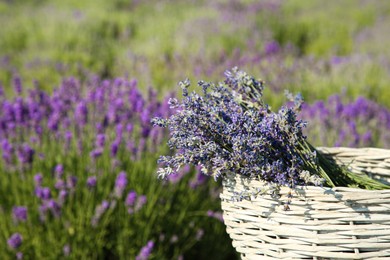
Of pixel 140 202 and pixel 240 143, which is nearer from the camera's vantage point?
pixel 240 143

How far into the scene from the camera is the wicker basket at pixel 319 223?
130 centimetres

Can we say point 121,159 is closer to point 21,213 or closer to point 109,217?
point 109,217

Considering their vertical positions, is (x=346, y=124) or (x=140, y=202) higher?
(x=346, y=124)

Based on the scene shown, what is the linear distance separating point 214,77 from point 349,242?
384 cm

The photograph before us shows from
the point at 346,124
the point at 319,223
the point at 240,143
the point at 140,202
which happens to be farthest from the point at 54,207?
the point at 346,124

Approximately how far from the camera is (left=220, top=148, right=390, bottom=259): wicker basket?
1305 millimetres

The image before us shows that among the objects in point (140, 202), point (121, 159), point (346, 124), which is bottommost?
point (140, 202)

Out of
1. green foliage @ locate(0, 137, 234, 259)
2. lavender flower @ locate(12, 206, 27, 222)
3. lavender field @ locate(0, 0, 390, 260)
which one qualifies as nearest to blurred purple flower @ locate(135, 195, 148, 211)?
lavender field @ locate(0, 0, 390, 260)

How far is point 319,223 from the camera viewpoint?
4.36 ft

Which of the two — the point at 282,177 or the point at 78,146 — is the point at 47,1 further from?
the point at 282,177

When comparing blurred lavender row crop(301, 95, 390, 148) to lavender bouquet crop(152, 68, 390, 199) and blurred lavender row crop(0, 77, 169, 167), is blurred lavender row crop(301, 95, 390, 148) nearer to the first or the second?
blurred lavender row crop(0, 77, 169, 167)

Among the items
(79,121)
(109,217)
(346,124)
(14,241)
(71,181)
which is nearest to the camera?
(14,241)

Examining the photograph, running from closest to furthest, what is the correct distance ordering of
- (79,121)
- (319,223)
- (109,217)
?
(319,223)
(109,217)
(79,121)

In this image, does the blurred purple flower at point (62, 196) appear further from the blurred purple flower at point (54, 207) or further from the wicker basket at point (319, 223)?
the wicker basket at point (319, 223)
